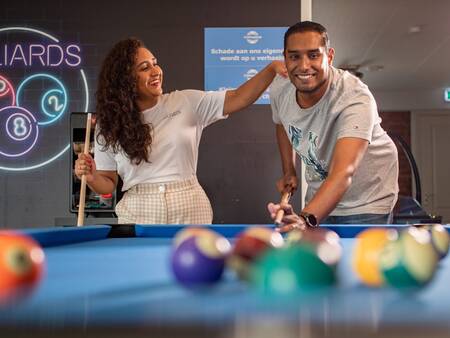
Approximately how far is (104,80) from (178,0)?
76.8 inches

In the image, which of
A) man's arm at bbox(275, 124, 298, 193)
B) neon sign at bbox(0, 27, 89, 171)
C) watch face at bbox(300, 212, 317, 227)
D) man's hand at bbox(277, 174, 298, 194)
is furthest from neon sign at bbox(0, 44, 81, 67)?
watch face at bbox(300, 212, 317, 227)

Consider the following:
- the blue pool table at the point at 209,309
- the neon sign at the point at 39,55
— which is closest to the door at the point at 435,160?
the neon sign at the point at 39,55

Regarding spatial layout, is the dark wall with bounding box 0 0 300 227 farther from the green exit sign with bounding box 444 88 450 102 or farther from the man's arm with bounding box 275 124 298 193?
the green exit sign with bounding box 444 88 450 102

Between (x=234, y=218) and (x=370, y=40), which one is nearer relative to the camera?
(x=234, y=218)

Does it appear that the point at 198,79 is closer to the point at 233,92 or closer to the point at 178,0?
the point at 178,0

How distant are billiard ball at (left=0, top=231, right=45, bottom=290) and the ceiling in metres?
4.65

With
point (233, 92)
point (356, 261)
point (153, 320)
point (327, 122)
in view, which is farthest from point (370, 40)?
point (153, 320)

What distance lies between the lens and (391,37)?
20.4 ft

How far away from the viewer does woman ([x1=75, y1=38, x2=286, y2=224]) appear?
2.57m

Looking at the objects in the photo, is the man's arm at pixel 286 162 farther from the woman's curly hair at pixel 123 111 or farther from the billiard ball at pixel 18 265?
the billiard ball at pixel 18 265

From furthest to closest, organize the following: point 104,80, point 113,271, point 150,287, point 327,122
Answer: point 104,80 → point 327,122 → point 113,271 → point 150,287

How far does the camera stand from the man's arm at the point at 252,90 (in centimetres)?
264

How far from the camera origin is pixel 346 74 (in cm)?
233

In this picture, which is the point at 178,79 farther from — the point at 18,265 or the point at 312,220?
the point at 18,265
